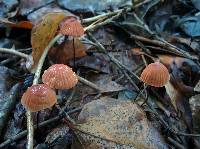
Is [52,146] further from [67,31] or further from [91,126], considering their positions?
[67,31]

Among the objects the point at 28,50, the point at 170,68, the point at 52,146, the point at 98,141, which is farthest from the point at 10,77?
the point at 170,68

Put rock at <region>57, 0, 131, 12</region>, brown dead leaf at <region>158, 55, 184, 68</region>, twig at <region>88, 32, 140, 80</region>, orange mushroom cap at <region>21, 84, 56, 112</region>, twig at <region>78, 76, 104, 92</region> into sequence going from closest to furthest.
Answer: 1. orange mushroom cap at <region>21, 84, 56, 112</region>
2. twig at <region>78, 76, 104, 92</region>
3. twig at <region>88, 32, 140, 80</region>
4. brown dead leaf at <region>158, 55, 184, 68</region>
5. rock at <region>57, 0, 131, 12</region>

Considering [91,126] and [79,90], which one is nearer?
[91,126]

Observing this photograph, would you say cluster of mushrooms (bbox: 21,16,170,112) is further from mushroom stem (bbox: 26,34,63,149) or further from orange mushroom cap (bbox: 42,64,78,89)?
mushroom stem (bbox: 26,34,63,149)

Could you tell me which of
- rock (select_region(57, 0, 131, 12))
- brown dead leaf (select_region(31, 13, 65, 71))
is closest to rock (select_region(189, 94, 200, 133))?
brown dead leaf (select_region(31, 13, 65, 71))

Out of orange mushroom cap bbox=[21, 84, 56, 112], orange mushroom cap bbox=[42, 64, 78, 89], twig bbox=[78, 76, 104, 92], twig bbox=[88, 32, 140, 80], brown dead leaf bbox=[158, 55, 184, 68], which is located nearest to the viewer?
orange mushroom cap bbox=[21, 84, 56, 112]

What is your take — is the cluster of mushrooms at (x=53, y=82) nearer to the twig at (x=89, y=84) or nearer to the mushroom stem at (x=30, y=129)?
the mushroom stem at (x=30, y=129)
